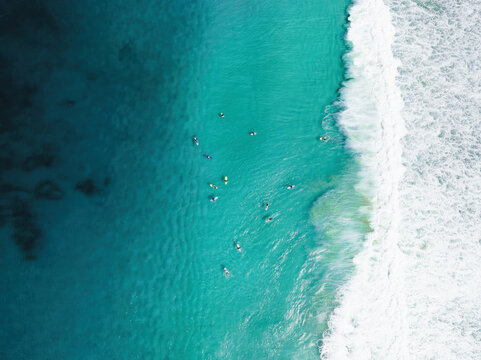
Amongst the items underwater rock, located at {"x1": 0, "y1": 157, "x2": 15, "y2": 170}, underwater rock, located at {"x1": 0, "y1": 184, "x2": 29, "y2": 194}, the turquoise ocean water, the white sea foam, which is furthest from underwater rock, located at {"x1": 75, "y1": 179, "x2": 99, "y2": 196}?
the white sea foam

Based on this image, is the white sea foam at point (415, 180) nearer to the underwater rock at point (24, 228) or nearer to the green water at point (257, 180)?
the green water at point (257, 180)

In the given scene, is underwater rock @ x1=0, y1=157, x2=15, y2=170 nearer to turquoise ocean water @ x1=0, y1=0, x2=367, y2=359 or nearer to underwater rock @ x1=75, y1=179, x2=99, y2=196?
turquoise ocean water @ x1=0, y1=0, x2=367, y2=359

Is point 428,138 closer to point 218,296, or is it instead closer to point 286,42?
point 286,42

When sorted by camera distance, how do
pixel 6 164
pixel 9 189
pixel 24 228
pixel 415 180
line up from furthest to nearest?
pixel 6 164 < pixel 9 189 < pixel 415 180 < pixel 24 228

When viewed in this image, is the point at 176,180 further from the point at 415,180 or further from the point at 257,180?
the point at 415,180

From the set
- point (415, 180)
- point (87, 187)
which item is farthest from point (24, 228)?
point (415, 180)

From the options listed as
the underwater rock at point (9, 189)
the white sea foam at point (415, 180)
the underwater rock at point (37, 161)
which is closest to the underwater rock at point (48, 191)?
the underwater rock at point (9, 189)
